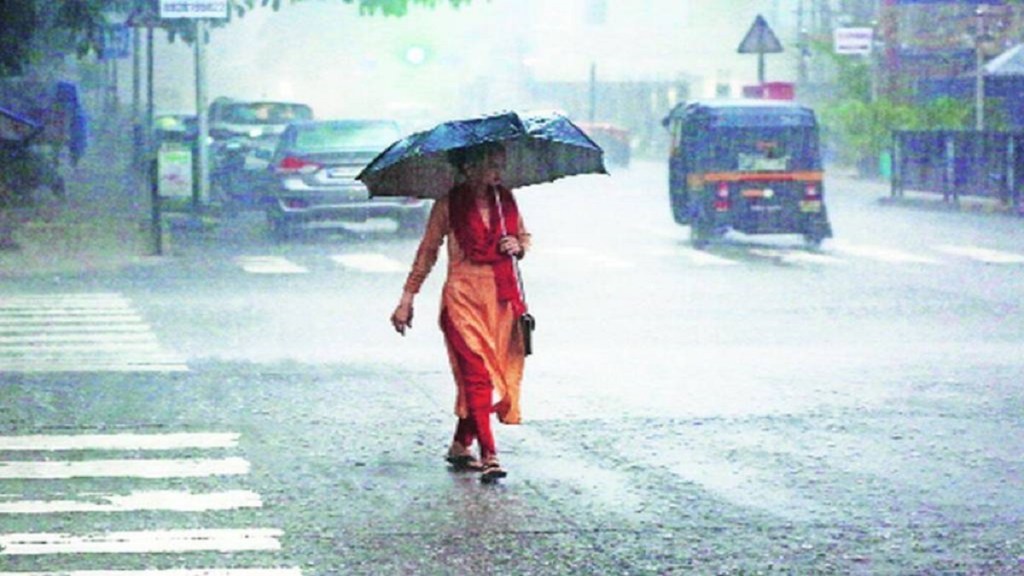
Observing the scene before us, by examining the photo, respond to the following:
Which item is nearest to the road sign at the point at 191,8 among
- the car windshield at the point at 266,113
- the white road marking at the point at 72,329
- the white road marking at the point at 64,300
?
the white road marking at the point at 64,300

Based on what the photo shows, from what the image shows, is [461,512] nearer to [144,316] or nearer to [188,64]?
[144,316]

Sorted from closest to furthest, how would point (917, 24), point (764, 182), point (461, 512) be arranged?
point (461, 512) → point (764, 182) → point (917, 24)

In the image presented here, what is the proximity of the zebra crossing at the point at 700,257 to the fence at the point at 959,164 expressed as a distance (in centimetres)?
808

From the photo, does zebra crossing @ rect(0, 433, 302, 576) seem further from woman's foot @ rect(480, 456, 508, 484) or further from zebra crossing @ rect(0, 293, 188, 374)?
zebra crossing @ rect(0, 293, 188, 374)

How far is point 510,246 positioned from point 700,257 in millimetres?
15745

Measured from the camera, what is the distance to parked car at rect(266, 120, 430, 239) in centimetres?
2938

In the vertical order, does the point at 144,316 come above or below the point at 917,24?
below

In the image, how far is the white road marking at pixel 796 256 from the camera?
25.5 m

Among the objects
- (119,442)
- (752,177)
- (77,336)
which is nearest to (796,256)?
(752,177)

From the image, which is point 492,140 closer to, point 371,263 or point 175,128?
point 371,263

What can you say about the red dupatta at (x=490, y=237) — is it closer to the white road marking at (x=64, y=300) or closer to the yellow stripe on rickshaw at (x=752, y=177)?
the white road marking at (x=64, y=300)

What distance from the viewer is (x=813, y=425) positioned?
39.5 feet

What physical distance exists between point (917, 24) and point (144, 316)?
42.5m

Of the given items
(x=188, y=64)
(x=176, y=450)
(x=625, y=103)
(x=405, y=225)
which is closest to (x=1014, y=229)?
(x=405, y=225)
